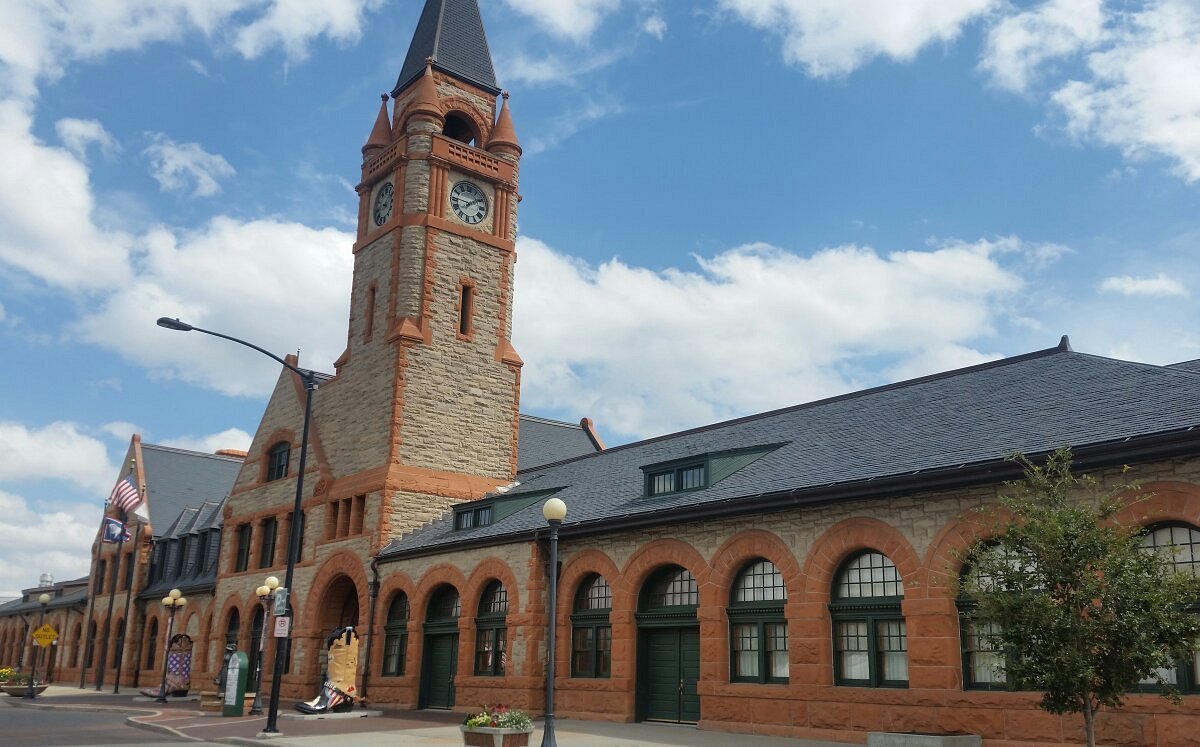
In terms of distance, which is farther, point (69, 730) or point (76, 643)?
point (76, 643)

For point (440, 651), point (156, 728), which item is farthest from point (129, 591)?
point (156, 728)

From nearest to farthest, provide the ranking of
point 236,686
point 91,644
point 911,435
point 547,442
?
point 911,435 < point 236,686 < point 547,442 < point 91,644

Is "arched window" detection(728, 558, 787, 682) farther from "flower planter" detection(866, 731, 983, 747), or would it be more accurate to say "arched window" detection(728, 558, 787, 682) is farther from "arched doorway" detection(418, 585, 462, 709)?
"arched doorway" detection(418, 585, 462, 709)

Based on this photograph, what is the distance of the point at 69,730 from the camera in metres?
23.2

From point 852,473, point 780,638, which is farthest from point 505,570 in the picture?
point 852,473

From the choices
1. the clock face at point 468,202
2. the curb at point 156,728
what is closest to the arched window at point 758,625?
the curb at point 156,728

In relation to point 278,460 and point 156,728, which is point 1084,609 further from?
point 278,460

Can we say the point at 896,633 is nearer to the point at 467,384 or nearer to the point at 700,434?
the point at 700,434

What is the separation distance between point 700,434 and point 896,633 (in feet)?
40.8

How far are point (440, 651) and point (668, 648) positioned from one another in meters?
9.39

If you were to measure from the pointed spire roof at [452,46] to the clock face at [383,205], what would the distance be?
4516 mm

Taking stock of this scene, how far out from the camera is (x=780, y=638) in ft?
67.7

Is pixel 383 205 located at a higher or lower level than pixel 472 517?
higher

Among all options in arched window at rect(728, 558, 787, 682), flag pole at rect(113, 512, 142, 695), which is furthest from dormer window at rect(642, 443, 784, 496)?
flag pole at rect(113, 512, 142, 695)
